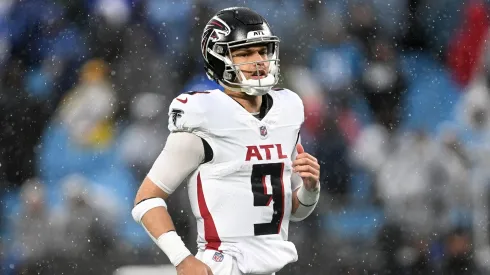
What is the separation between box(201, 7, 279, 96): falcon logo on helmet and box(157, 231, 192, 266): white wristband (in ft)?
1.72

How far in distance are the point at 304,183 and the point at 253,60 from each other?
1.38 feet

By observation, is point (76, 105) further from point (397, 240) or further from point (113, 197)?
point (397, 240)

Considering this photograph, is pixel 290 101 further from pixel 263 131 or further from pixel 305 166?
pixel 305 166

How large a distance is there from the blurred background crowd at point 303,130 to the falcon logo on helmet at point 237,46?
2.46m

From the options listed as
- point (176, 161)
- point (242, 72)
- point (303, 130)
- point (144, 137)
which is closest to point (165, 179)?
point (176, 161)

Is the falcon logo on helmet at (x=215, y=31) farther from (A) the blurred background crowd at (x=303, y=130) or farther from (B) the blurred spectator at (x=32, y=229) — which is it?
(B) the blurred spectator at (x=32, y=229)

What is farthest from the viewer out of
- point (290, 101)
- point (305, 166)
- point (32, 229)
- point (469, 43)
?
point (469, 43)

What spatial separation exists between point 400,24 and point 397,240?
4.47 feet

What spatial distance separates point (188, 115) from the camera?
2729mm

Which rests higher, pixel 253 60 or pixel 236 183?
pixel 253 60

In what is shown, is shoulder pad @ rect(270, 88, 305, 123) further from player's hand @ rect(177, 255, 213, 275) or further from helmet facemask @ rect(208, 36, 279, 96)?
player's hand @ rect(177, 255, 213, 275)

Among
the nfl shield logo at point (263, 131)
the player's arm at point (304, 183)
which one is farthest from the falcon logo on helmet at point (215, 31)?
the player's arm at point (304, 183)

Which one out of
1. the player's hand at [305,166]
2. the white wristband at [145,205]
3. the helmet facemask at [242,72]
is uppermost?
the helmet facemask at [242,72]

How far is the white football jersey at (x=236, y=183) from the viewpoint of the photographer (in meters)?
2.76
